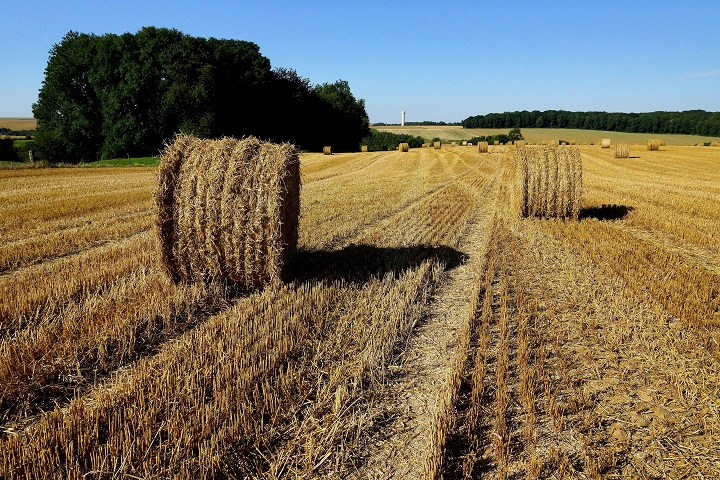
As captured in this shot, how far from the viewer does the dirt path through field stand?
306 cm

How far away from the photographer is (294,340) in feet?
15.1

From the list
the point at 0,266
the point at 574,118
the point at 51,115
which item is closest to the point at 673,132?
the point at 574,118

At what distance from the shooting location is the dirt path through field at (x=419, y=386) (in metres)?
3.06

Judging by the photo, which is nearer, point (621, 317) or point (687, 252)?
point (621, 317)

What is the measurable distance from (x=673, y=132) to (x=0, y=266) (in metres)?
81.5

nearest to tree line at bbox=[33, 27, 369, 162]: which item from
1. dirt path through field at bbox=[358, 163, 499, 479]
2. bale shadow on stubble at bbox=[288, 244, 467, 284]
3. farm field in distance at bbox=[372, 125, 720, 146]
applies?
farm field in distance at bbox=[372, 125, 720, 146]

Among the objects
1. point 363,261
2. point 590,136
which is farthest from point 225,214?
point 590,136

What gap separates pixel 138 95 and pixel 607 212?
39.2 meters

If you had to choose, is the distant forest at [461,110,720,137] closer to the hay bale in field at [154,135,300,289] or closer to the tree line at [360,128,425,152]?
A: the tree line at [360,128,425,152]

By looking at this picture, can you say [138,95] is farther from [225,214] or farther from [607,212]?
[225,214]

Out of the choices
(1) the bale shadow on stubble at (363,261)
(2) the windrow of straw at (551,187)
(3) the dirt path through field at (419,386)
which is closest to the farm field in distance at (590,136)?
(2) the windrow of straw at (551,187)

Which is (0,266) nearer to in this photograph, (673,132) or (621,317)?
(621,317)

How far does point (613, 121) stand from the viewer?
250 feet

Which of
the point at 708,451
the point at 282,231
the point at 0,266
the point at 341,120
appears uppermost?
the point at 341,120
